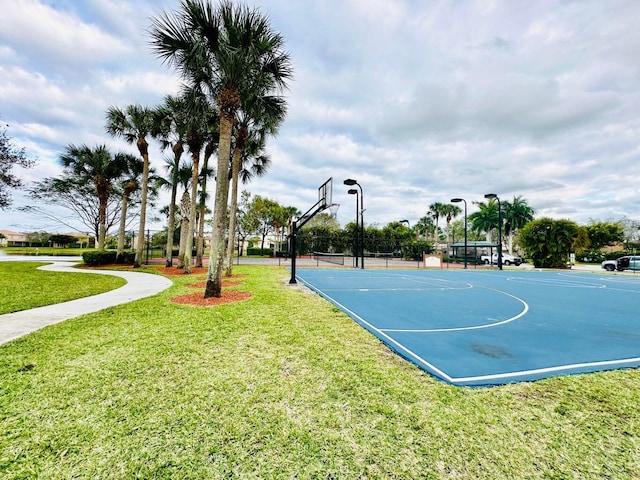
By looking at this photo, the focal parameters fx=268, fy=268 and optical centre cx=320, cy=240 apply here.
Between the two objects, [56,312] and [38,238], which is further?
[38,238]

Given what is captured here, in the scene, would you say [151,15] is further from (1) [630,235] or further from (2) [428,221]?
(1) [630,235]

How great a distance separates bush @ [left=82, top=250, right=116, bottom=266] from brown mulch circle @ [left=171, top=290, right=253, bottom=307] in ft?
46.3

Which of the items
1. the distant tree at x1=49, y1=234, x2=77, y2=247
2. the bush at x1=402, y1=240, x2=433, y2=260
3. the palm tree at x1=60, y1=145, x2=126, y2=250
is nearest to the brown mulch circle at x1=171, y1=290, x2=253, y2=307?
the palm tree at x1=60, y1=145, x2=126, y2=250

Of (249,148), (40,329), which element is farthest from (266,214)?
(40,329)

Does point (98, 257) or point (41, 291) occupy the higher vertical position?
point (98, 257)

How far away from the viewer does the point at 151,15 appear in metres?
7.39

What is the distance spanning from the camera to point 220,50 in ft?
24.9

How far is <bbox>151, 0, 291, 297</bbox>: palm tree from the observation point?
24.8 feet

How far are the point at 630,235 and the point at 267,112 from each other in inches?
2957

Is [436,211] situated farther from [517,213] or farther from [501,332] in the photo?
[501,332]

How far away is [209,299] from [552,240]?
99.1ft

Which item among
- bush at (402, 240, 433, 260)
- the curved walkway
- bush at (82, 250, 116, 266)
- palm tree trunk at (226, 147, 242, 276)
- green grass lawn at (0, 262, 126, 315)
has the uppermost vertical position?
palm tree trunk at (226, 147, 242, 276)

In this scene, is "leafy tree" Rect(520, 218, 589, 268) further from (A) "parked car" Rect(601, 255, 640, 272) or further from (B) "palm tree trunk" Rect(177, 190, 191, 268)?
(B) "palm tree trunk" Rect(177, 190, 191, 268)

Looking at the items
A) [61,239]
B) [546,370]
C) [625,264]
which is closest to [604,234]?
[625,264]
